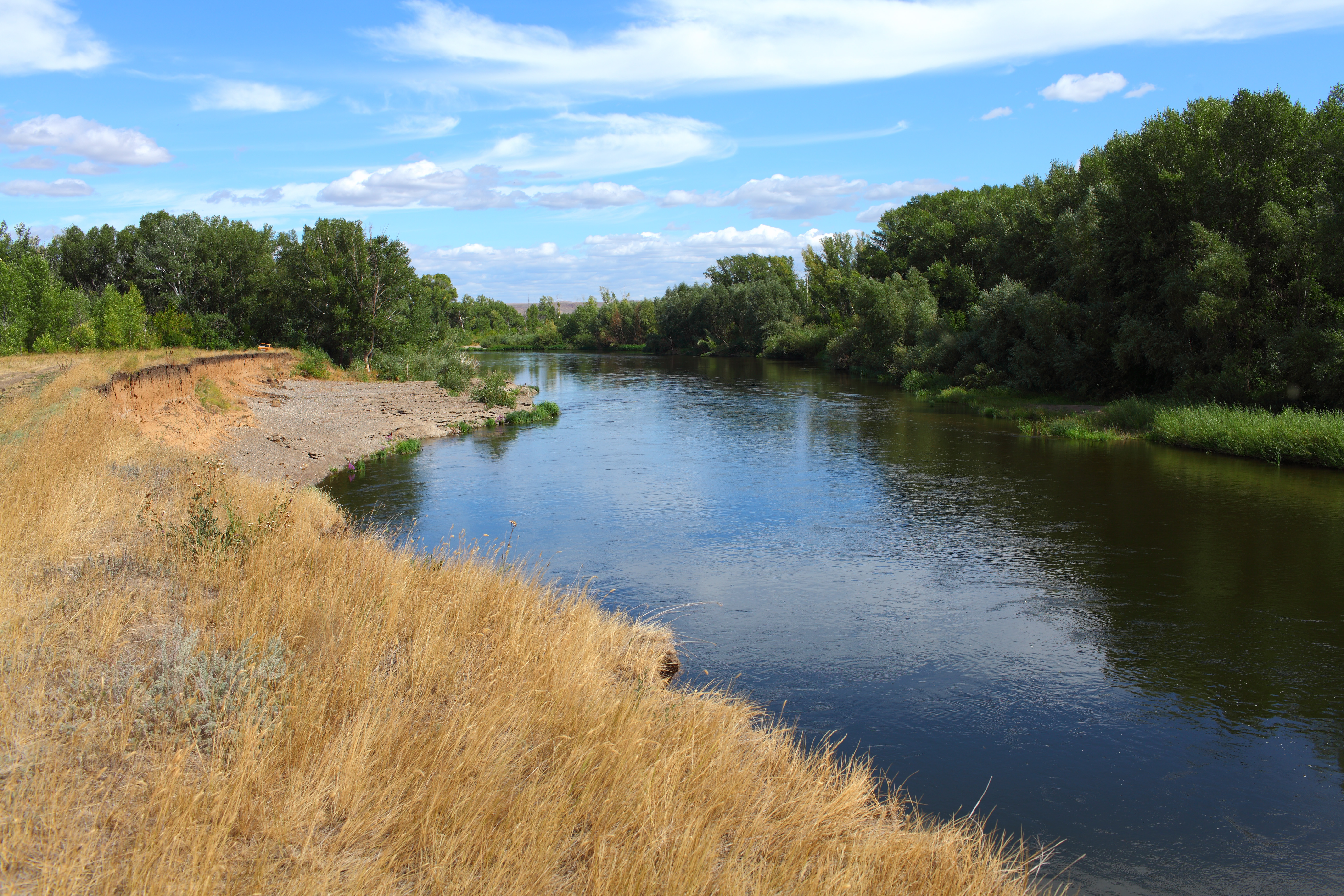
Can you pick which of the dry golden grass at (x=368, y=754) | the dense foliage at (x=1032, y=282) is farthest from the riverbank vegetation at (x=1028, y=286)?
the dry golden grass at (x=368, y=754)

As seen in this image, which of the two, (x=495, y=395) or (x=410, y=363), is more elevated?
(x=410, y=363)

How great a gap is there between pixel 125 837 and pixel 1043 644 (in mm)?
10720

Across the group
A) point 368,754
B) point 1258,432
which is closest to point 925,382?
point 1258,432

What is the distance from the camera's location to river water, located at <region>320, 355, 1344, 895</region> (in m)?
7.75

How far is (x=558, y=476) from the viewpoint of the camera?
2336cm

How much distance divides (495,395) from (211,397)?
16111 mm

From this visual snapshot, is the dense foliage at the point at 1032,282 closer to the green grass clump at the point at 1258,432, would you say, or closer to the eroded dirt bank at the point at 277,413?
the green grass clump at the point at 1258,432

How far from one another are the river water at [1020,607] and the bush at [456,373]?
54.6 ft

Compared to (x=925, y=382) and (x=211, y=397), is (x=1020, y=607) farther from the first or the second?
(x=925, y=382)

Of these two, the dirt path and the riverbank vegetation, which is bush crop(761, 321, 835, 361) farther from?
the dirt path

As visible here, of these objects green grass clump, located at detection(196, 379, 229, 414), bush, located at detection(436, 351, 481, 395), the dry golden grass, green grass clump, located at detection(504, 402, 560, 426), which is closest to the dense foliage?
bush, located at detection(436, 351, 481, 395)

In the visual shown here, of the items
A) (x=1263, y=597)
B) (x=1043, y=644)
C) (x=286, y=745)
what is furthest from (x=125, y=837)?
(x=1263, y=597)

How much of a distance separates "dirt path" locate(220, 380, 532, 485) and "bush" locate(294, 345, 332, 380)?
71.7 inches

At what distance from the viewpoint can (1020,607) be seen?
515 inches
